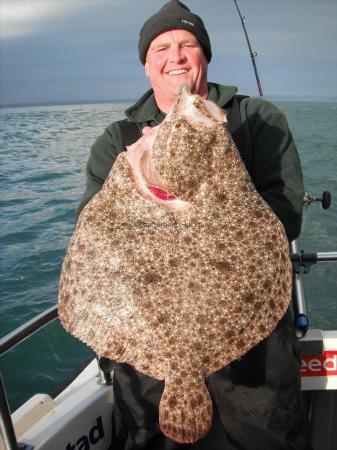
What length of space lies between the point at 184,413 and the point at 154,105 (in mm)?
2128

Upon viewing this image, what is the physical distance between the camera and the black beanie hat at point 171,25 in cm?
302

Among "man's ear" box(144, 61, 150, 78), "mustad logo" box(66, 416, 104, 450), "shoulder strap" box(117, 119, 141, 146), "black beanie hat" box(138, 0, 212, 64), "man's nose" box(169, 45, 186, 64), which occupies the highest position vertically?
"black beanie hat" box(138, 0, 212, 64)

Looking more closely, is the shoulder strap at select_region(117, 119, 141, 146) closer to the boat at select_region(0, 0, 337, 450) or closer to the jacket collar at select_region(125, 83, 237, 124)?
the jacket collar at select_region(125, 83, 237, 124)

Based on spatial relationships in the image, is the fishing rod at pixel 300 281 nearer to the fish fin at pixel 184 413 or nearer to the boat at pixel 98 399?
the boat at pixel 98 399

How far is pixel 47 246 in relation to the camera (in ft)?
38.7

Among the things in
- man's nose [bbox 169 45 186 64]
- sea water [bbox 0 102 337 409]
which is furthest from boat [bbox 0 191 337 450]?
man's nose [bbox 169 45 186 64]

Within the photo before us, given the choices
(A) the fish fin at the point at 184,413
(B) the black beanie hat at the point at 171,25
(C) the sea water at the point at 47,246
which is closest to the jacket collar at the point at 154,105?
(B) the black beanie hat at the point at 171,25

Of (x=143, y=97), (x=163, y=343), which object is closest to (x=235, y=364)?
(x=163, y=343)

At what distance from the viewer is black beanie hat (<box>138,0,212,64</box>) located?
119 inches

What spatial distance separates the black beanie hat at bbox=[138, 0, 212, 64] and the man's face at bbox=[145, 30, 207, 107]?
0.12ft

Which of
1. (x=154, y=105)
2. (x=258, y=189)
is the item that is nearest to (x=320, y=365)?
(x=258, y=189)

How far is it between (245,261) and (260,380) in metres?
1.02

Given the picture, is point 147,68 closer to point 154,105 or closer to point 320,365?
point 154,105

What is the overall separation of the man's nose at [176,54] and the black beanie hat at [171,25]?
165 millimetres
